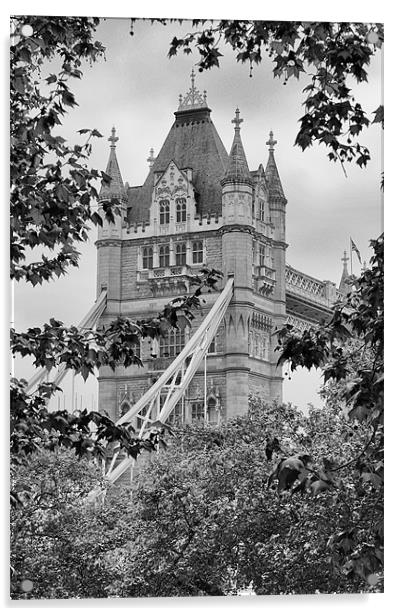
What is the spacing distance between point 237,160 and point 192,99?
104 cm

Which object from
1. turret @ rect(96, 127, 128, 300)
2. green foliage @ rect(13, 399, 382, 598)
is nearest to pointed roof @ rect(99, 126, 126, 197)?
turret @ rect(96, 127, 128, 300)

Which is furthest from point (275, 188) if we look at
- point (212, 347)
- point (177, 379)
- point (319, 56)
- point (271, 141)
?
point (212, 347)

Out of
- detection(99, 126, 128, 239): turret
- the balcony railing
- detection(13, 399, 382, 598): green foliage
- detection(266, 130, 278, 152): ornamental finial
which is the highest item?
detection(266, 130, 278, 152): ornamental finial

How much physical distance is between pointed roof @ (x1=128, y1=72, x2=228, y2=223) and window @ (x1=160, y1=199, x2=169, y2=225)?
124 millimetres

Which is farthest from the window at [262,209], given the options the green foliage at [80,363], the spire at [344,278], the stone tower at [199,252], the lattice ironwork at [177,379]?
the green foliage at [80,363]

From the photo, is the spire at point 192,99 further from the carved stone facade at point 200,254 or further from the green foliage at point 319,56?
the green foliage at point 319,56

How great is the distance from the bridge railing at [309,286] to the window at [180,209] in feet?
4.02

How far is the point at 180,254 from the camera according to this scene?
10633mm

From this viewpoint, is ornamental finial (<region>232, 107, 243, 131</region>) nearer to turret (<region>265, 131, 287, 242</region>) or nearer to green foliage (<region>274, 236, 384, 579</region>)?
turret (<region>265, 131, 287, 242</region>)

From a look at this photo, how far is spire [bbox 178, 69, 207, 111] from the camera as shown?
9.48 m

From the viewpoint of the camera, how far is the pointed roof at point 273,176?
9.75 m

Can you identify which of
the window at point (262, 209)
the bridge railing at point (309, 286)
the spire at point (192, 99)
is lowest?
the bridge railing at point (309, 286)

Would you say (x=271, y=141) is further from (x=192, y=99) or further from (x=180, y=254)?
(x=180, y=254)

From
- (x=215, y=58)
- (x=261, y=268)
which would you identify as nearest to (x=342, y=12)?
(x=215, y=58)
